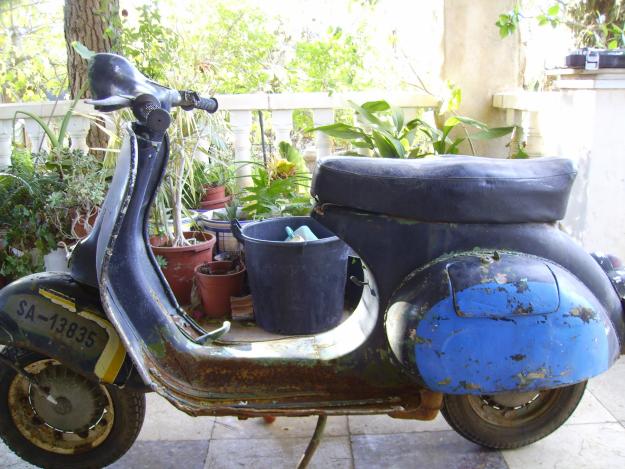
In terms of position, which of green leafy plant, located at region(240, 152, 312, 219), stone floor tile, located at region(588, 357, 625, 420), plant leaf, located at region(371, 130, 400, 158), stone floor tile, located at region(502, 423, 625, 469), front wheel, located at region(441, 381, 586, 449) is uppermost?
plant leaf, located at region(371, 130, 400, 158)

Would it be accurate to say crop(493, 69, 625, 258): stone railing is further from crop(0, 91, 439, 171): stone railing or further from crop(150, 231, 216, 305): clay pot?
crop(150, 231, 216, 305): clay pot

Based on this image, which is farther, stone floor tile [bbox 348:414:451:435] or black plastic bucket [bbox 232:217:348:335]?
black plastic bucket [bbox 232:217:348:335]

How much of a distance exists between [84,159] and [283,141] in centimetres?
126

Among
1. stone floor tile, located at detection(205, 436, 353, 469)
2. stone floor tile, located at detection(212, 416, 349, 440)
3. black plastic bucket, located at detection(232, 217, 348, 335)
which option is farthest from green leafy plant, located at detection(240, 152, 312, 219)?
stone floor tile, located at detection(205, 436, 353, 469)

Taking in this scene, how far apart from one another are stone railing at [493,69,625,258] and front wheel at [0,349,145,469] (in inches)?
86.1

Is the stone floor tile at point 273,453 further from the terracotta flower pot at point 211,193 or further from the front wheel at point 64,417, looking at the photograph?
the terracotta flower pot at point 211,193

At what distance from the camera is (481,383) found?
1.75m

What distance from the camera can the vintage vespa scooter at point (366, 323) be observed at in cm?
173

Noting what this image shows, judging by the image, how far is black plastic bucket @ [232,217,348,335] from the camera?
3.02 meters

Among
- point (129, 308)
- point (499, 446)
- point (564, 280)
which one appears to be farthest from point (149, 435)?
point (564, 280)

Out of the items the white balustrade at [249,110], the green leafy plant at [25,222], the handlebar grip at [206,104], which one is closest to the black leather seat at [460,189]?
the handlebar grip at [206,104]

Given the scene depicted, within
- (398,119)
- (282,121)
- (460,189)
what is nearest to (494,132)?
(398,119)

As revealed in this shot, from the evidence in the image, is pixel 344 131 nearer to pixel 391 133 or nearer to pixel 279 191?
pixel 391 133

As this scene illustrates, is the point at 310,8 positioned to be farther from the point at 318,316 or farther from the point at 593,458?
the point at 593,458
